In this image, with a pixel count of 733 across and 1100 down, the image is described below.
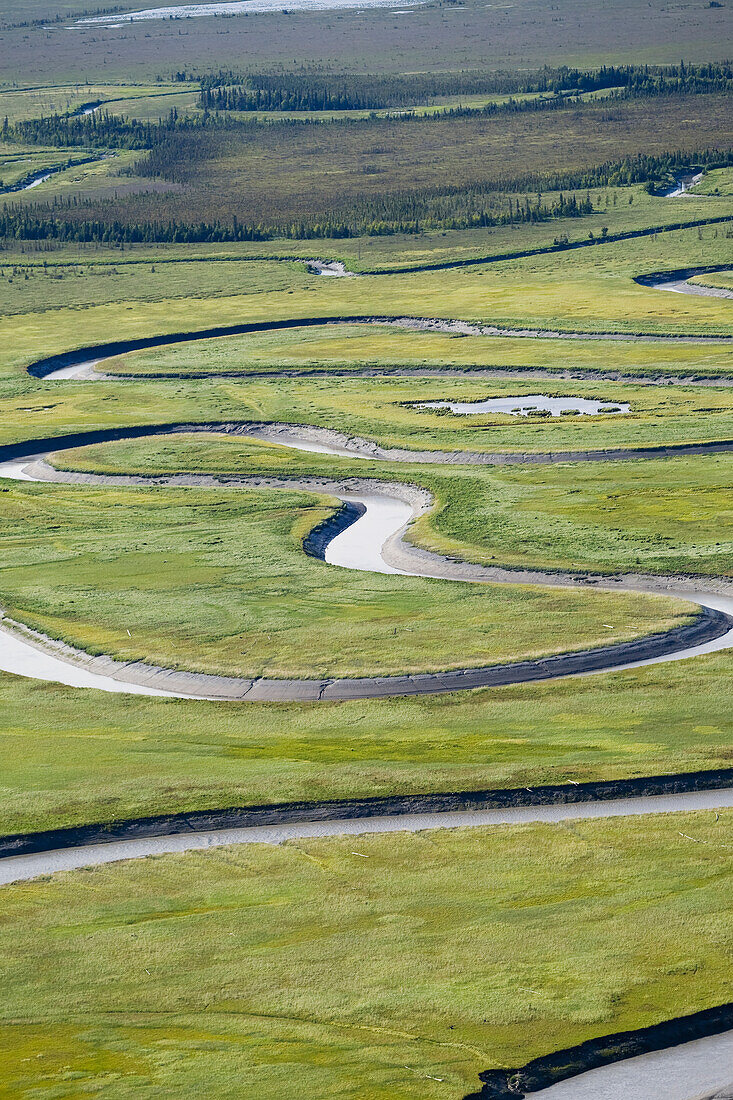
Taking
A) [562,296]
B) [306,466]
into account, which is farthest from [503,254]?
[306,466]

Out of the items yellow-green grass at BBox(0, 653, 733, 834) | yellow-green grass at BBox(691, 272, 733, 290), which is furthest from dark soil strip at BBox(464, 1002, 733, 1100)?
yellow-green grass at BBox(691, 272, 733, 290)

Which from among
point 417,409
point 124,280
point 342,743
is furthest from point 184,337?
point 342,743

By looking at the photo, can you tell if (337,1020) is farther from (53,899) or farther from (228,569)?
(228,569)

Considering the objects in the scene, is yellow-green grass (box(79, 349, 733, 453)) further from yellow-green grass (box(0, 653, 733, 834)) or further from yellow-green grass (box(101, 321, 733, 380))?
yellow-green grass (box(0, 653, 733, 834))

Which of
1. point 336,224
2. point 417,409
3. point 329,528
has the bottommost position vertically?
point 329,528

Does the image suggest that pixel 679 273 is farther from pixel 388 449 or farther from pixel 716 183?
pixel 388 449

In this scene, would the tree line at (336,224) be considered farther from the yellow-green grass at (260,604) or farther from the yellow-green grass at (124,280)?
the yellow-green grass at (260,604)
